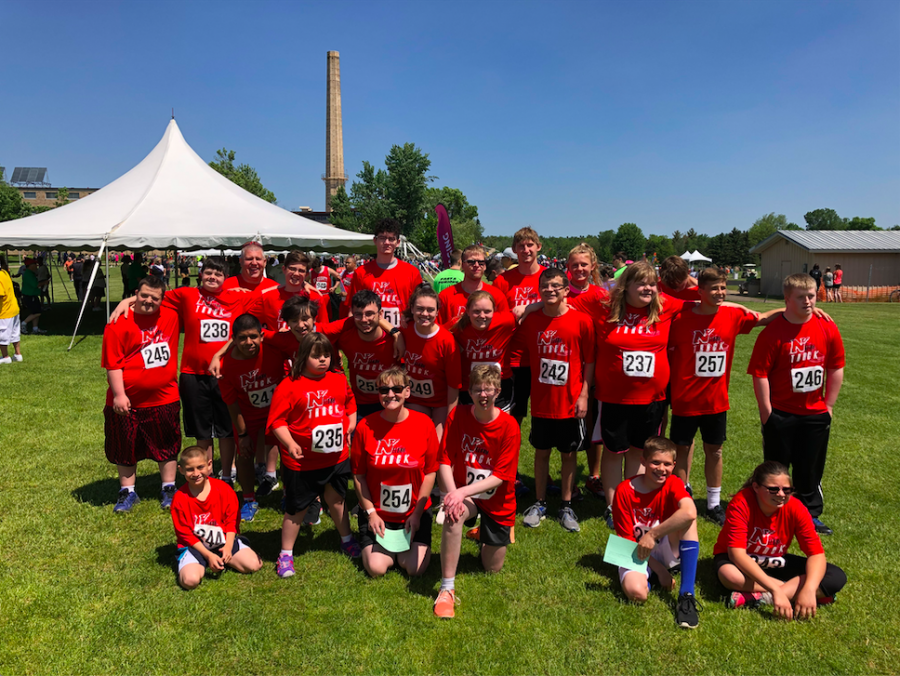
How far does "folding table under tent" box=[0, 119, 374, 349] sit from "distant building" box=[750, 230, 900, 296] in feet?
74.3

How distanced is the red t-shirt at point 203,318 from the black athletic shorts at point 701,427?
145 inches

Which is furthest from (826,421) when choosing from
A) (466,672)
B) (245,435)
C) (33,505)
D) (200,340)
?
(33,505)

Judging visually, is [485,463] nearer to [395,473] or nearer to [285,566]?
[395,473]

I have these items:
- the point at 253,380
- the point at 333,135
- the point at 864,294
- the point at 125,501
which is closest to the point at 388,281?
the point at 253,380

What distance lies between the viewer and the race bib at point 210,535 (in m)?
3.55

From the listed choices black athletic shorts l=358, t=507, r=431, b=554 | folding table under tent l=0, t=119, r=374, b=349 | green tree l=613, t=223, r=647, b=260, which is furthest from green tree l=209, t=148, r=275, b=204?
green tree l=613, t=223, r=647, b=260

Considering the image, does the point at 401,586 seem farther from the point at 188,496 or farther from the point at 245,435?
the point at 245,435

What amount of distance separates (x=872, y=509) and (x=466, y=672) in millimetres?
3805

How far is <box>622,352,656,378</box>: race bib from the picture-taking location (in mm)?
3971

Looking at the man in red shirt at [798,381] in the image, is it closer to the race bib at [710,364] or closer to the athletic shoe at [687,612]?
the race bib at [710,364]

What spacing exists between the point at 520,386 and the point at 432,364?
116cm

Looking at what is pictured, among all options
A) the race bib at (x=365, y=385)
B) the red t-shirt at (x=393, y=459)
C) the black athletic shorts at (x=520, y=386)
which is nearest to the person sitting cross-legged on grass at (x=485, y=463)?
the red t-shirt at (x=393, y=459)

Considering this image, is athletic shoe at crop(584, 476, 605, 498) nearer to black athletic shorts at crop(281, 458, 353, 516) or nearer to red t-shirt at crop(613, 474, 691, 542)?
red t-shirt at crop(613, 474, 691, 542)

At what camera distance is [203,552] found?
349 centimetres
